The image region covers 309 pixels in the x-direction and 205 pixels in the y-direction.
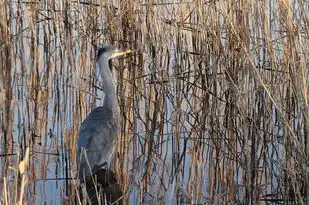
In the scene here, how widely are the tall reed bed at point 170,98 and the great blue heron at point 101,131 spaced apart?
0.44 feet

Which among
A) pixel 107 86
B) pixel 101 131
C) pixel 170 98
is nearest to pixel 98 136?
pixel 101 131

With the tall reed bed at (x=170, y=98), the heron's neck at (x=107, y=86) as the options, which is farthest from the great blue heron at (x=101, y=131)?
the tall reed bed at (x=170, y=98)

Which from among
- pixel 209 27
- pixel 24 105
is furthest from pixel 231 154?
pixel 24 105

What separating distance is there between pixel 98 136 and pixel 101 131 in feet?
0.22

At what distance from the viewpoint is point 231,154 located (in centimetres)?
447

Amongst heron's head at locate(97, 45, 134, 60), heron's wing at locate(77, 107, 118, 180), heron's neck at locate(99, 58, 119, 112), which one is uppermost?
Answer: heron's head at locate(97, 45, 134, 60)

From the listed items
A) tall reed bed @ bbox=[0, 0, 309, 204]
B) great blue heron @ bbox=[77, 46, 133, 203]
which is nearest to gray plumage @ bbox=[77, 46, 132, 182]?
great blue heron @ bbox=[77, 46, 133, 203]

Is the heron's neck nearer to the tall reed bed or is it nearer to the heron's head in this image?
the heron's head

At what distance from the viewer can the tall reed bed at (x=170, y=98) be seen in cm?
384

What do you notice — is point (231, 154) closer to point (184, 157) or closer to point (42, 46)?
point (184, 157)

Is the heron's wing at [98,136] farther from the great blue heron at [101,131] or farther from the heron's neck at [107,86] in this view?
the heron's neck at [107,86]

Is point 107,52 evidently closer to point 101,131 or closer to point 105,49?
point 105,49

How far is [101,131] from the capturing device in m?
4.75

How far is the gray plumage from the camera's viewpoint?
4438 millimetres
